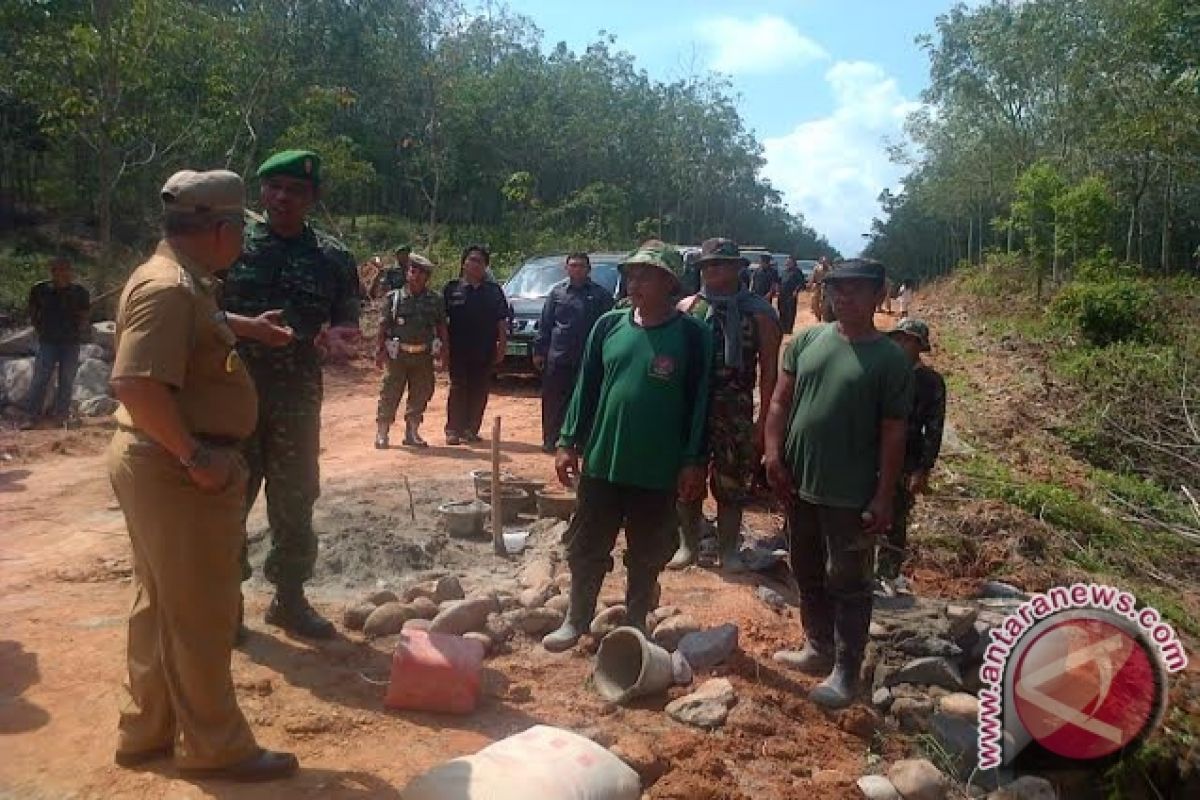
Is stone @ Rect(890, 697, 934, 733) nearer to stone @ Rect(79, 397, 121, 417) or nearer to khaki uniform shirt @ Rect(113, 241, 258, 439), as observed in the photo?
khaki uniform shirt @ Rect(113, 241, 258, 439)

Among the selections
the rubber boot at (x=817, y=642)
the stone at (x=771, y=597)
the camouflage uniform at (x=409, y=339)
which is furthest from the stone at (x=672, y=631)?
the camouflage uniform at (x=409, y=339)

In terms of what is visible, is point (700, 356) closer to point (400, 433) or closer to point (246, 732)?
point (246, 732)

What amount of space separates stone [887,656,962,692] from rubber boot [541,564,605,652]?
4.58 feet

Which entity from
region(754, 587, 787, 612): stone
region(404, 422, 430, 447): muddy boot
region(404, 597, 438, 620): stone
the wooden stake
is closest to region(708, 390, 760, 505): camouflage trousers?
region(754, 587, 787, 612): stone

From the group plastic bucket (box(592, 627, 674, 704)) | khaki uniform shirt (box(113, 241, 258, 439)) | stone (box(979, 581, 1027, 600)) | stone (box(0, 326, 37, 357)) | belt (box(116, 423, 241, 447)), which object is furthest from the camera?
stone (box(0, 326, 37, 357))

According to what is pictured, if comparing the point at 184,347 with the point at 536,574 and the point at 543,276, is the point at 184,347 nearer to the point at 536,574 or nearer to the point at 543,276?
the point at 536,574

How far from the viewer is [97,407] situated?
415 inches

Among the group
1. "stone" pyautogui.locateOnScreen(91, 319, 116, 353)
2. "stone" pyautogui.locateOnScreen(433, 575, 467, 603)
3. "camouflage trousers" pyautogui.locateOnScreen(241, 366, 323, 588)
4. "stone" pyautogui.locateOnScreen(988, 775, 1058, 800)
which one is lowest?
"stone" pyautogui.locateOnScreen(988, 775, 1058, 800)

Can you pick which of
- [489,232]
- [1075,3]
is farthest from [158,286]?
[1075,3]

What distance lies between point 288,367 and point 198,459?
4.57ft

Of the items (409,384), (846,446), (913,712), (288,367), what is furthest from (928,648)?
(409,384)

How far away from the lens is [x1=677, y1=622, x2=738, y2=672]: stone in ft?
14.0

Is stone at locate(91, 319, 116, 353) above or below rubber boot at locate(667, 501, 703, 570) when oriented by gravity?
above

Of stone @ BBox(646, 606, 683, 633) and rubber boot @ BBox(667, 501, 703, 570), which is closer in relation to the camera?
stone @ BBox(646, 606, 683, 633)
